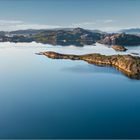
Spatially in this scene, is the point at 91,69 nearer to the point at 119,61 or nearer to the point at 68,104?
the point at 119,61

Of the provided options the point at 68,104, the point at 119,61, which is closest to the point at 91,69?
the point at 119,61

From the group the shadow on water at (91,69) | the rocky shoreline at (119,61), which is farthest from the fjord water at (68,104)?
the rocky shoreline at (119,61)

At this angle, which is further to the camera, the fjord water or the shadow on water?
the shadow on water

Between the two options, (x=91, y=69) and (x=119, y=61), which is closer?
(x=91, y=69)

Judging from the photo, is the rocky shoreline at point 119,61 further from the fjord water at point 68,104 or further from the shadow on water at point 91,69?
the fjord water at point 68,104

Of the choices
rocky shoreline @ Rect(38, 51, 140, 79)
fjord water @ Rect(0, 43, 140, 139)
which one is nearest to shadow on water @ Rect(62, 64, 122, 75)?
fjord water @ Rect(0, 43, 140, 139)

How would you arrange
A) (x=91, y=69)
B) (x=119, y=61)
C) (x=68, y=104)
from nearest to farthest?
(x=68, y=104) < (x=91, y=69) < (x=119, y=61)

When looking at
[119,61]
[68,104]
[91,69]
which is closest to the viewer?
[68,104]

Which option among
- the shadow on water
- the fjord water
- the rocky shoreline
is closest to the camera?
the fjord water

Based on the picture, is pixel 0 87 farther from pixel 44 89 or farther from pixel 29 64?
pixel 29 64

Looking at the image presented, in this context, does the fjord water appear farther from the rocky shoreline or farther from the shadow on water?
the rocky shoreline
